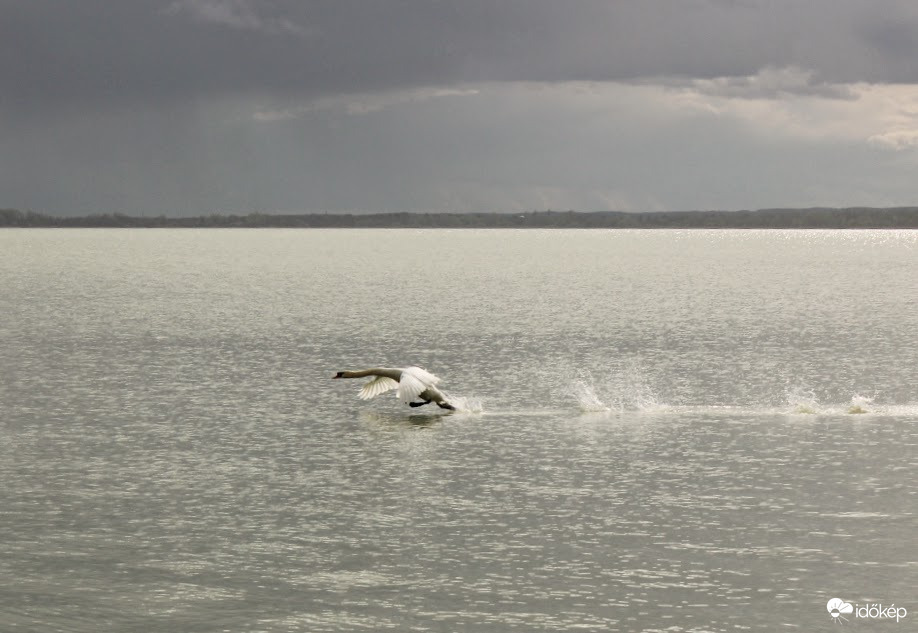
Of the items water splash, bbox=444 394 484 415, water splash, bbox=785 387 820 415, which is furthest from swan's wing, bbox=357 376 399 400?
water splash, bbox=785 387 820 415

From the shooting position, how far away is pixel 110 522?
2508 centimetres

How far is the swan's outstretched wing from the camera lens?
37875 mm

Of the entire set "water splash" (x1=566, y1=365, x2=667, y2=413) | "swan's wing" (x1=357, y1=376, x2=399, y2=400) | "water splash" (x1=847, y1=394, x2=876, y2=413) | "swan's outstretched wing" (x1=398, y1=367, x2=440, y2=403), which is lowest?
"water splash" (x1=566, y1=365, x2=667, y2=413)

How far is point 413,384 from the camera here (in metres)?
37.9

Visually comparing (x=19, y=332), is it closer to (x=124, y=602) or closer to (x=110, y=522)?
(x=110, y=522)

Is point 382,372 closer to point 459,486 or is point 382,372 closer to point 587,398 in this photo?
point 587,398

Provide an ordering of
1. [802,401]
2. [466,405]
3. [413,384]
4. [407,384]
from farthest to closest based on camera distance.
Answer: [802,401], [466,405], [407,384], [413,384]

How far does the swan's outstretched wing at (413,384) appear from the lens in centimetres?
3788

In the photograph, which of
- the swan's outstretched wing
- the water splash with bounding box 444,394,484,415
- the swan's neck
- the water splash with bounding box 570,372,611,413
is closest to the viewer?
the swan's outstretched wing

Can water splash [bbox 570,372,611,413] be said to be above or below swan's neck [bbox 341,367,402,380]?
below

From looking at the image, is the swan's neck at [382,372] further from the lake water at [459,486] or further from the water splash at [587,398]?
the water splash at [587,398]

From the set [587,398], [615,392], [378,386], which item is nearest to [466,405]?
[378,386]

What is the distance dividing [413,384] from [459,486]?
9.70 metres

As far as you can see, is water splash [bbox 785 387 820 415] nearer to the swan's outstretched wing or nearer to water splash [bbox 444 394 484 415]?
water splash [bbox 444 394 484 415]
